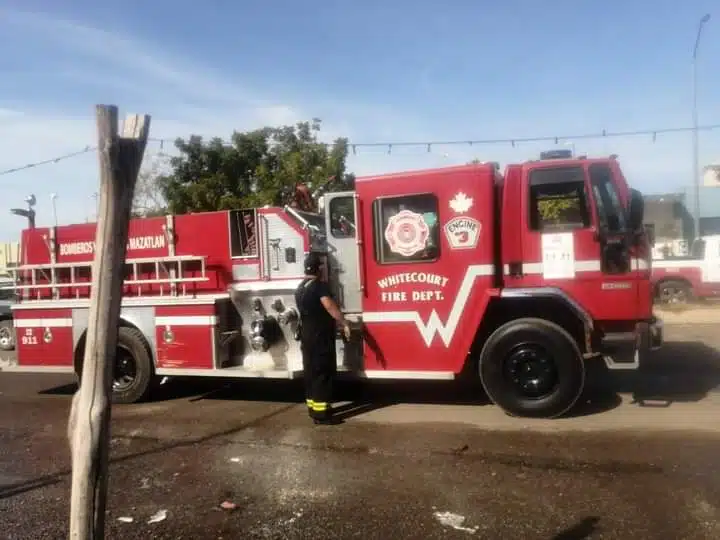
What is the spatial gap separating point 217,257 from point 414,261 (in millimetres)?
2453

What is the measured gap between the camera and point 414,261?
7.00 meters

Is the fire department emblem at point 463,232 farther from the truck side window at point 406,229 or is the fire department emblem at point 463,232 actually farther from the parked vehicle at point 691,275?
the parked vehicle at point 691,275

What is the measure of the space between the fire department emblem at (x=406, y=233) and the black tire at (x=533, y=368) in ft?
3.96

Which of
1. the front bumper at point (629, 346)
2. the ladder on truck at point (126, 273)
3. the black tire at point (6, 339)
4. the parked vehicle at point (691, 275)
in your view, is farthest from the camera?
the parked vehicle at point (691, 275)

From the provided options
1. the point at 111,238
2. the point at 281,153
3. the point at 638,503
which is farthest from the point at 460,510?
the point at 281,153

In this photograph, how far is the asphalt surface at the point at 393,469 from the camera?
13.9 feet

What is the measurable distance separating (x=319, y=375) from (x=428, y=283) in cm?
145

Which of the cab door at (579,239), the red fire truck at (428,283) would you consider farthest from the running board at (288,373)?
the cab door at (579,239)

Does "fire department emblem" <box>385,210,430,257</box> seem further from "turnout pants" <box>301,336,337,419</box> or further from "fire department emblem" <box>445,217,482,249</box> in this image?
"turnout pants" <box>301,336,337,419</box>

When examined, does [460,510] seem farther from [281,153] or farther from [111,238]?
[281,153]

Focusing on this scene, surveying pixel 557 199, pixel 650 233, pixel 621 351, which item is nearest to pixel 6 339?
pixel 557 199

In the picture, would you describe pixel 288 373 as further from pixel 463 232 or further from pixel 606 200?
pixel 606 200

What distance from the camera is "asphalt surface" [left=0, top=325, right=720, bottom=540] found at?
4.24 meters

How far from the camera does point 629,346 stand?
6.39 metres
